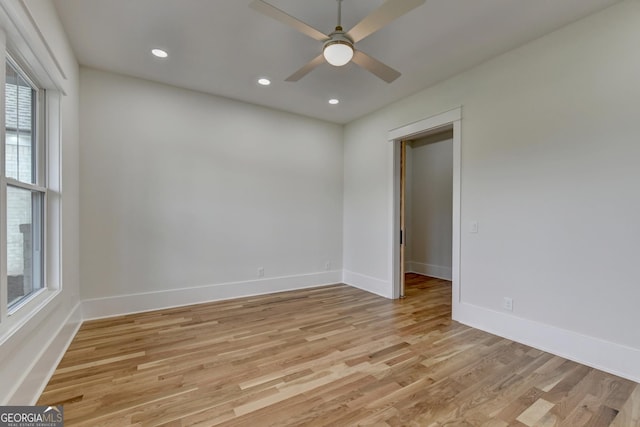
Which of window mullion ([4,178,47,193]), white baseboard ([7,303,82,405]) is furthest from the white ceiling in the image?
white baseboard ([7,303,82,405])

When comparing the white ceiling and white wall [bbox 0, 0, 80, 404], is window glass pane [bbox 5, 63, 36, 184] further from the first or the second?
the white ceiling

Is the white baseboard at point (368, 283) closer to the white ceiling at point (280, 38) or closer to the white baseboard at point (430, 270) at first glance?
the white baseboard at point (430, 270)

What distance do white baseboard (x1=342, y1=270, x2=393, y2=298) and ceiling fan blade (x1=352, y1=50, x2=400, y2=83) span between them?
2902 mm

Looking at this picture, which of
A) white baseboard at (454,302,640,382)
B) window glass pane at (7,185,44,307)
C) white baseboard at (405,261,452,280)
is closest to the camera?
window glass pane at (7,185,44,307)

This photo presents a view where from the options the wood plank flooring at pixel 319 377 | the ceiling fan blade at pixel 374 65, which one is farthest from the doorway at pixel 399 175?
the ceiling fan blade at pixel 374 65

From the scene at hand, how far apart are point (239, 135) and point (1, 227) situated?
299 cm

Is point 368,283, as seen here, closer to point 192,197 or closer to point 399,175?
point 399,175

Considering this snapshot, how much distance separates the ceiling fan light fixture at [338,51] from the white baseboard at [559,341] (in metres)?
Answer: 2.90

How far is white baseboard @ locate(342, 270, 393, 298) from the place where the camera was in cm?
427

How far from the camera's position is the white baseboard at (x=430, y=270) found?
554 centimetres

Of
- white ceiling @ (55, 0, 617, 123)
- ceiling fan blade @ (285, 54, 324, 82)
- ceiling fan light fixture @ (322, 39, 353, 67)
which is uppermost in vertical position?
white ceiling @ (55, 0, 617, 123)

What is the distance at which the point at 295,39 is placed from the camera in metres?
2.64

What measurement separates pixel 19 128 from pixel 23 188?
0.47 metres

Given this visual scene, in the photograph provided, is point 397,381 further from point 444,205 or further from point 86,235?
point 444,205
